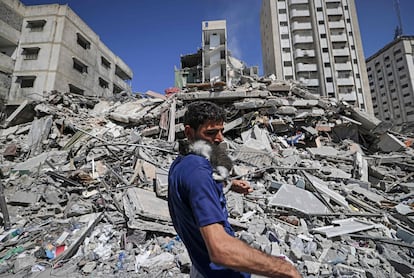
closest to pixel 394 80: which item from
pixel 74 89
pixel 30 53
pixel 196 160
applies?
pixel 74 89

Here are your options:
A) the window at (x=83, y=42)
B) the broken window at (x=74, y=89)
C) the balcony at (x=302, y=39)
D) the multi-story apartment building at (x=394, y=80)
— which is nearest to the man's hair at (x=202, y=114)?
the broken window at (x=74, y=89)

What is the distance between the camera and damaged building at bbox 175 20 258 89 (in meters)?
26.9

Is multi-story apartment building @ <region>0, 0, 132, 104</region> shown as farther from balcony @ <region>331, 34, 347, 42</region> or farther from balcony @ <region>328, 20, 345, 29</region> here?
balcony @ <region>328, 20, 345, 29</region>

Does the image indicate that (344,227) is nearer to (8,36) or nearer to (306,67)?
(8,36)

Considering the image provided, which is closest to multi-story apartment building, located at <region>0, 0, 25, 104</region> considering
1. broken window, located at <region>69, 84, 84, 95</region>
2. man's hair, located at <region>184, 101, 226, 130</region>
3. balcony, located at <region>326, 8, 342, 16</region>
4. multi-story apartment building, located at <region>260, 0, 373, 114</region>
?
Answer: broken window, located at <region>69, 84, 84, 95</region>

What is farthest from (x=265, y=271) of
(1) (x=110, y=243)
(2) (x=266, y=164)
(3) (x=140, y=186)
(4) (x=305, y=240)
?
(2) (x=266, y=164)

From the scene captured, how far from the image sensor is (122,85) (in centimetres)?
3206

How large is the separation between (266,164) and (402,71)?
58617 mm

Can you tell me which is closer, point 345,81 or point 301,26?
point 345,81

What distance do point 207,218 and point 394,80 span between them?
2546 inches

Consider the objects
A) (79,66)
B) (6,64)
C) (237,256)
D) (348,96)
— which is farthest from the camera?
(348,96)

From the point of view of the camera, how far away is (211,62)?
27.6m

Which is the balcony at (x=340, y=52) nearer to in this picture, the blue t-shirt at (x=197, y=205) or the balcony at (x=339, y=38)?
the balcony at (x=339, y=38)

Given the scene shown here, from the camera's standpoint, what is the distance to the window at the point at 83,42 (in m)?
23.1
